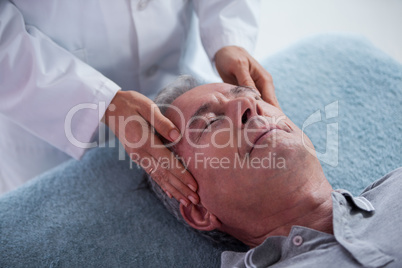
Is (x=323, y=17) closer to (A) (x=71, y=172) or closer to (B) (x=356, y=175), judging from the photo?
(B) (x=356, y=175)

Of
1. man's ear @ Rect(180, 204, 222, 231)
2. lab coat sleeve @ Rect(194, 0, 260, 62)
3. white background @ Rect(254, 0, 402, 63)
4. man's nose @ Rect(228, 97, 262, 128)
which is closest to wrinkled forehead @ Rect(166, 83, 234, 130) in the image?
man's nose @ Rect(228, 97, 262, 128)

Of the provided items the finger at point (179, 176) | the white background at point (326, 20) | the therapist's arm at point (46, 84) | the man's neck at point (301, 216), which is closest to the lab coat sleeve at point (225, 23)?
the therapist's arm at point (46, 84)

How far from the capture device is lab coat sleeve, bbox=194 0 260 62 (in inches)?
59.3

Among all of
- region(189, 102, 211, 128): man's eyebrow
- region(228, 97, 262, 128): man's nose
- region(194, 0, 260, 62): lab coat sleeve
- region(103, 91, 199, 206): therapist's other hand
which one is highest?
region(194, 0, 260, 62): lab coat sleeve

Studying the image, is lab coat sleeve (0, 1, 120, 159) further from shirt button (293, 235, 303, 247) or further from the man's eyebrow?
shirt button (293, 235, 303, 247)

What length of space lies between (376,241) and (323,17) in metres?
2.39

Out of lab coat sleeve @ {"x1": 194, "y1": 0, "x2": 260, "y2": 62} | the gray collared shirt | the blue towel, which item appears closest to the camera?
the gray collared shirt

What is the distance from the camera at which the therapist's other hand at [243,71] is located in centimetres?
133

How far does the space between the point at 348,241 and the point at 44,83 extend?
39.8 inches

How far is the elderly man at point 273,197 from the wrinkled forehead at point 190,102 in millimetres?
18

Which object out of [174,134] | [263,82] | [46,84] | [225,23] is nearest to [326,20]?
[225,23]

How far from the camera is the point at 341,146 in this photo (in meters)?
1.42

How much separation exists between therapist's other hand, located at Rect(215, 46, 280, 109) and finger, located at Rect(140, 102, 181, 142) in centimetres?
35

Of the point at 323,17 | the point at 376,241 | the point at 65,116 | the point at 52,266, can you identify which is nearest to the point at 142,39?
the point at 65,116
